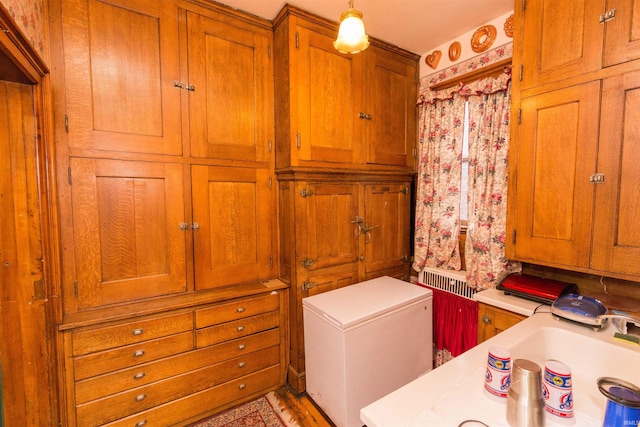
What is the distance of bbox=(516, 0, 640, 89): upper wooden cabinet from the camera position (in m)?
1.27

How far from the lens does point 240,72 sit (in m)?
1.99

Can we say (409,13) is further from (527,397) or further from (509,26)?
(527,397)

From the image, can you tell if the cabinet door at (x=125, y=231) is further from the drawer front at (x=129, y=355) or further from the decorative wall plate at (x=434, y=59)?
the decorative wall plate at (x=434, y=59)

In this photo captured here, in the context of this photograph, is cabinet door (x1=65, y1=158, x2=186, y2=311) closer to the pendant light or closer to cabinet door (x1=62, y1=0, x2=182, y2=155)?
cabinet door (x1=62, y1=0, x2=182, y2=155)

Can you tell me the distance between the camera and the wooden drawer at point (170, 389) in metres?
1.55

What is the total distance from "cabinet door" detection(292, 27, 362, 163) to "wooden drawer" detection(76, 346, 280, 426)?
4.78 feet

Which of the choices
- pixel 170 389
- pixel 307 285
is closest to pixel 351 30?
pixel 307 285

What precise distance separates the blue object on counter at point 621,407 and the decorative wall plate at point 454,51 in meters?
2.32

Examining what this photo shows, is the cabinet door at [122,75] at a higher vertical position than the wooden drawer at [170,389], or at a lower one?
higher

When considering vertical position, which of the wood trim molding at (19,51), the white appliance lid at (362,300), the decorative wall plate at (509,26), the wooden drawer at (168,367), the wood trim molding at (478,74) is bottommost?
the wooden drawer at (168,367)

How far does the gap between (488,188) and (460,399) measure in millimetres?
1569

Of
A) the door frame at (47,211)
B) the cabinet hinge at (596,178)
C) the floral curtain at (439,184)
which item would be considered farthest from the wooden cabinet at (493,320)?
the door frame at (47,211)

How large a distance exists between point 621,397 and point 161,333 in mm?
1954

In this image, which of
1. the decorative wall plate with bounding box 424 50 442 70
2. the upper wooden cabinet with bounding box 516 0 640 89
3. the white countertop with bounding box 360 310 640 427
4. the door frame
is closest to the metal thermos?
the white countertop with bounding box 360 310 640 427
